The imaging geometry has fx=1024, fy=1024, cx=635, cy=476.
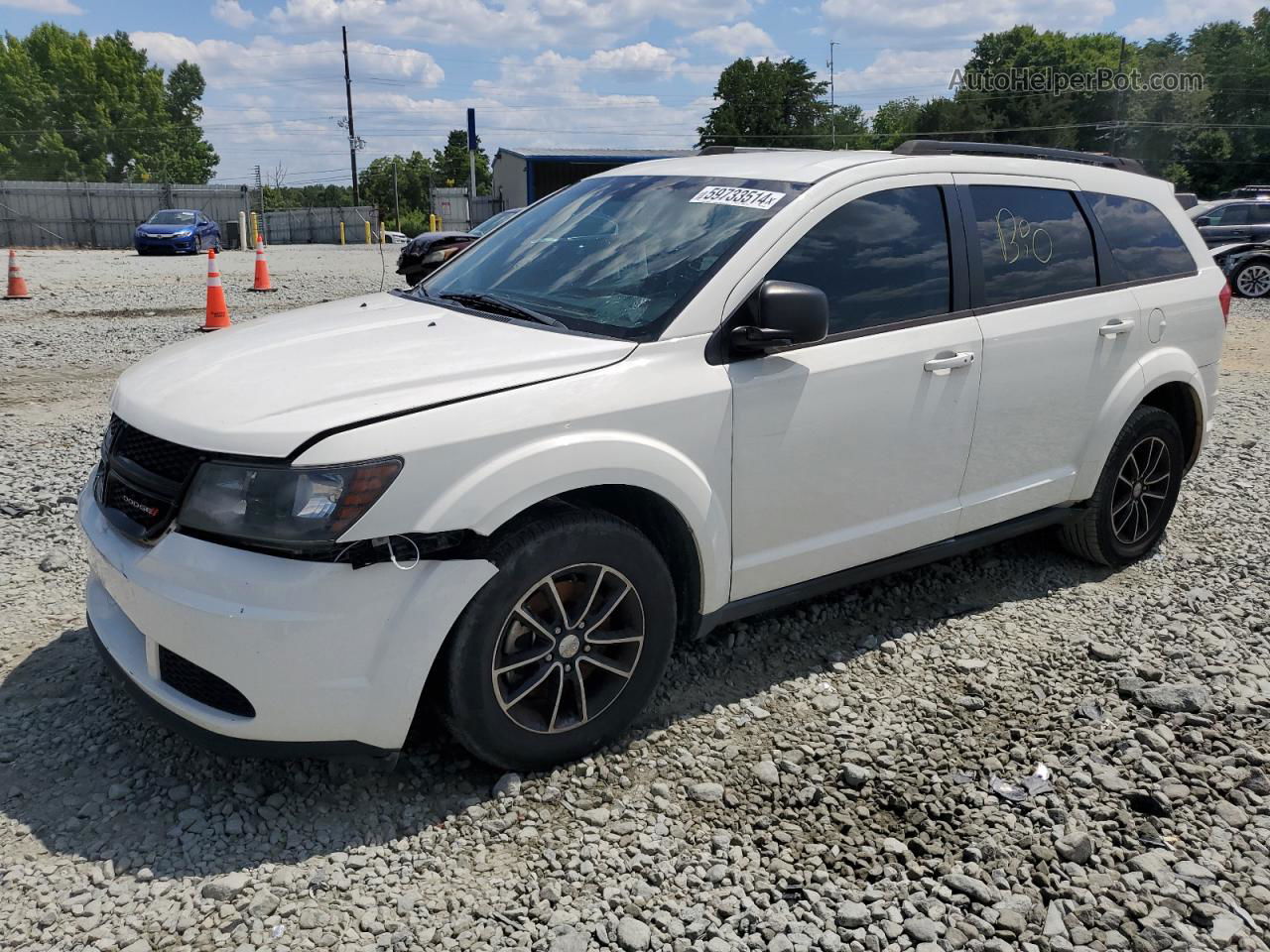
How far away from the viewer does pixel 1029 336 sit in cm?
412

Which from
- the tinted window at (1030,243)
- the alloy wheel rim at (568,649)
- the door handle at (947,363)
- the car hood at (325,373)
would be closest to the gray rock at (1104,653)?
the door handle at (947,363)

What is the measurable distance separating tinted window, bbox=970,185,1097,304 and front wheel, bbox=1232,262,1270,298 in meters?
16.5

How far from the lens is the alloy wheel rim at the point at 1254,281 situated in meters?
18.2

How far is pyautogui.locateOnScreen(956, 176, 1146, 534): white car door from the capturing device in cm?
405

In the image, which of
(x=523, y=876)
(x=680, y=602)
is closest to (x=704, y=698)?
(x=680, y=602)

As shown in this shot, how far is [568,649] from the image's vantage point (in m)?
3.07

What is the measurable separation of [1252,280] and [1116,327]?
55.1 ft

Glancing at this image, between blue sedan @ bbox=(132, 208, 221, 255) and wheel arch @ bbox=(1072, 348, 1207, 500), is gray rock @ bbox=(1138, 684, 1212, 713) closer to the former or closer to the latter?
wheel arch @ bbox=(1072, 348, 1207, 500)

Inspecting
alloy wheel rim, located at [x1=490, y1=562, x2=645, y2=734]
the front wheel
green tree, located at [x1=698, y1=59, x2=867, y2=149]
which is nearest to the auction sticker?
alloy wheel rim, located at [x1=490, y1=562, x2=645, y2=734]

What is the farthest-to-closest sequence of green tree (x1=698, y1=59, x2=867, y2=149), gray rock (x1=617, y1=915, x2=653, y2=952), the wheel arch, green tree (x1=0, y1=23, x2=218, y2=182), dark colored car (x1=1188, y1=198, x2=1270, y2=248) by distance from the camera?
green tree (x1=698, y1=59, x2=867, y2=149)
green tree (x1=0, y1=23, x2=218, y2=182)
dark colored car (x1=1188, y1=198, x2=1270, y2=248)
the wheel arch
gray rock (x1=617, y1=915, x2=653, y2=952)

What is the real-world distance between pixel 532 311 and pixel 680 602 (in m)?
1.12

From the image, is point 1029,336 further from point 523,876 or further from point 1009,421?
point 523,876

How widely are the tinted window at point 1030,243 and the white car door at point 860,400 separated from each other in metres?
0.21

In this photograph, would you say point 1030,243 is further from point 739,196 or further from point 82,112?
point 82,112
